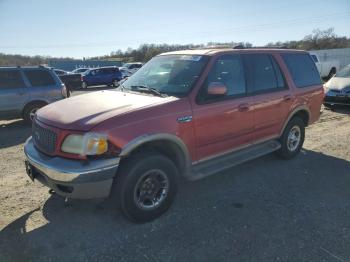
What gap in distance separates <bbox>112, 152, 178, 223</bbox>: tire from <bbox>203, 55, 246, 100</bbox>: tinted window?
115 centimetres

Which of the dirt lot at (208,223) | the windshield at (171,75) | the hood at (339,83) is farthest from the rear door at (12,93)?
the hood at (339,83)

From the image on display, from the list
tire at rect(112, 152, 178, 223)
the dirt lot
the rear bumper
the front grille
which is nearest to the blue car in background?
the dirt lot

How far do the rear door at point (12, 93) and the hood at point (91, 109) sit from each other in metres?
5.74

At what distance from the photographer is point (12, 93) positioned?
9234mm

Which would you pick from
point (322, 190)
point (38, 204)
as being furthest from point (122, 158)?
point (322, 190)

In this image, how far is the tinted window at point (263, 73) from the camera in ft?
16.5

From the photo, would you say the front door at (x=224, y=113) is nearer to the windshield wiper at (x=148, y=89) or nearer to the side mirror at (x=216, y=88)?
the side mirror at (x=216, y=88)

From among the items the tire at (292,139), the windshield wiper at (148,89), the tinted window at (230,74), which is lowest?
the tire at (292,139)

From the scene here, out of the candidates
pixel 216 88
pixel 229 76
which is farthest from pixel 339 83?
pixel 216 88

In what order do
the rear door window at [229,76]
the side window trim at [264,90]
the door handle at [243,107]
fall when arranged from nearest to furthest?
1. the rear door window at [229,76]
2. the door handle at [243,107]
3. the side window trim at [264,90]

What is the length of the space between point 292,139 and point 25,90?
728 cm

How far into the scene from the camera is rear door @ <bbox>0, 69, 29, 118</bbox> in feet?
30.1

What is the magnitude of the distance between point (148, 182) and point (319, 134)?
551 centimetres

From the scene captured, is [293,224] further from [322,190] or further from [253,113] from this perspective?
[253,113]
